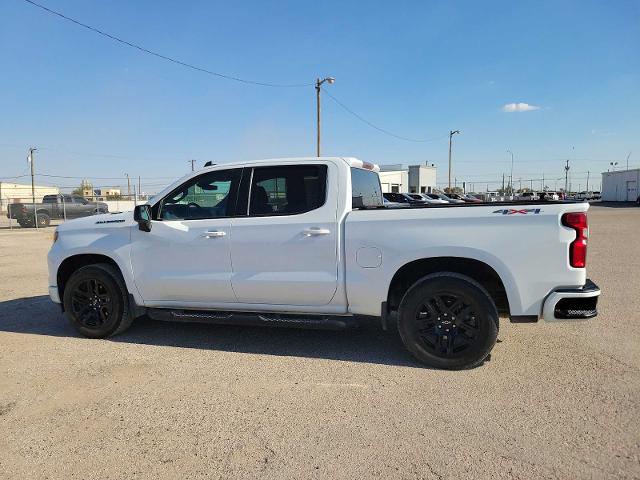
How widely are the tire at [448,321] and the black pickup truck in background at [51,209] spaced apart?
24745 mm

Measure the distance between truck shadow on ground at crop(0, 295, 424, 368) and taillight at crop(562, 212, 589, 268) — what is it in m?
1.59

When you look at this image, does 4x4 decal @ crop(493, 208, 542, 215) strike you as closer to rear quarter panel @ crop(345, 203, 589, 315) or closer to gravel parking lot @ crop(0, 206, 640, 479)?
rear quarter panel @ crop(345, 203, 589, 315)

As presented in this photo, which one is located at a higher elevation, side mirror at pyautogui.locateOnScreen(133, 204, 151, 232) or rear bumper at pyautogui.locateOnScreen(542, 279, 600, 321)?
side mirror at pyautogui.locateOnScreen(133, 204, 151, 232)

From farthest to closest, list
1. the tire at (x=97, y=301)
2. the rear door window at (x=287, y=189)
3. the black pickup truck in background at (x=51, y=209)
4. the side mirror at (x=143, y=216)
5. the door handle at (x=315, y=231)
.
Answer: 1. the black pickup truck in background at (x=51, y=209)
2. the tire at (x=97, y=301)
3. the side mirror at (x=143, y=216)
4. the rear door window at (x=287, y=189)
5. the door handle at (x=315, y=231)

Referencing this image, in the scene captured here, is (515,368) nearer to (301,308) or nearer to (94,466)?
(301,308)

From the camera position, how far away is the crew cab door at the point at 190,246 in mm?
4531

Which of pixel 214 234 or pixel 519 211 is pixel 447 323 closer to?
pixel 519 211

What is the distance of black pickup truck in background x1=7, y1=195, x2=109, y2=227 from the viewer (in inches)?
931

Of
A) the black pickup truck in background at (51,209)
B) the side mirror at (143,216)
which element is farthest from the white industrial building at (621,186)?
the side mirror at (143,216)

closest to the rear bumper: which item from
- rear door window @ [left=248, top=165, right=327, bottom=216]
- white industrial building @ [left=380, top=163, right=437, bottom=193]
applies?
rear door window @ [left=248, top=165, right=327, bottom=216]

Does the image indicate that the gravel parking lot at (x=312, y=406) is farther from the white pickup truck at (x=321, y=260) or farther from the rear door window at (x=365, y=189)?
the rear door window at (x=365, y=189)

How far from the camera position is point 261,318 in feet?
14.5

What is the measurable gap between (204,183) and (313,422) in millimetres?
2736

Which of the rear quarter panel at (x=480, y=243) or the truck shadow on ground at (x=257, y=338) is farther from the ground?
the rear quarter panel at (x=480, y=243)
